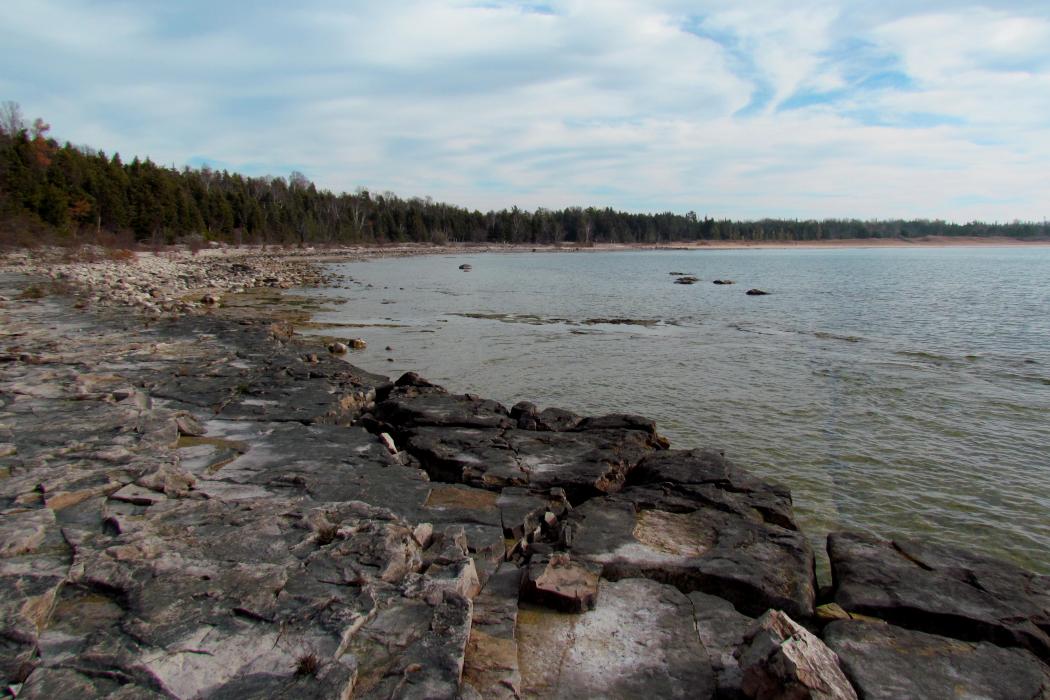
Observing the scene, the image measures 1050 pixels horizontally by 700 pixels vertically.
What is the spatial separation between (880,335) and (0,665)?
28.6 metres

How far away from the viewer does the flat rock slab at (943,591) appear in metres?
5.47

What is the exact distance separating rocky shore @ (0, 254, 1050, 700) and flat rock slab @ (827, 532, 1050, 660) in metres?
0.02

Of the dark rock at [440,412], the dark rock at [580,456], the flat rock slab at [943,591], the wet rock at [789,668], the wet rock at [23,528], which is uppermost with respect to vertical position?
the wet rock at [23,528]

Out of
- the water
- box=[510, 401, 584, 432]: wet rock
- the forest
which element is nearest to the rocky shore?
box=[510, 401, 584, 432]: wet rock

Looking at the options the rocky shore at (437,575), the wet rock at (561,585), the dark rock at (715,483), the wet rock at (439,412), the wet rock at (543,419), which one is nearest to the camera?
the rocky shore at (437,575)

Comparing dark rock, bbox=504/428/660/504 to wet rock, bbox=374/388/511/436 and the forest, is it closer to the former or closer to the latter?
wet rock, bbox=374/388/511/436

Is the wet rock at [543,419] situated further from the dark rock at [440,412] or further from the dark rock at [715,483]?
the dark rock at [715,483]

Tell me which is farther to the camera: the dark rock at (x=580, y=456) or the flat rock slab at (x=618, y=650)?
the dark rock at (x=580, y=456)

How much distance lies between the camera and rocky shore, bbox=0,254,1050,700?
14.1 feet

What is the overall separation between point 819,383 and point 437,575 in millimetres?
14548

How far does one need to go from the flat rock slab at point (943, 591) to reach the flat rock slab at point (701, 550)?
434 millimetres

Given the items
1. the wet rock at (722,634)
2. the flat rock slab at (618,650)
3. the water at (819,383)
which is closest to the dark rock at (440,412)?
the water at (819,383)

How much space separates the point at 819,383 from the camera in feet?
55.5

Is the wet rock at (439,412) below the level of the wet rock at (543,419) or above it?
above
